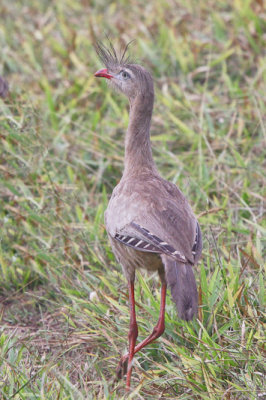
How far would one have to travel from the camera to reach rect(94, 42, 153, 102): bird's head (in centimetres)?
412

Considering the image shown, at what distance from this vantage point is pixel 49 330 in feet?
14.0

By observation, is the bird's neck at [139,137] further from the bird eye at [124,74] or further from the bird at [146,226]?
the bird eye at [124,74]

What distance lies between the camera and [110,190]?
18.7 feet

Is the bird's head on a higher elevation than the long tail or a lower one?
higher

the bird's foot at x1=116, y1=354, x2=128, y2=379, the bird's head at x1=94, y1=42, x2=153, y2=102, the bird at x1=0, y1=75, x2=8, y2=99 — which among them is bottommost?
the bird's foot at x1=116, y1=354, x2=128, y2=379

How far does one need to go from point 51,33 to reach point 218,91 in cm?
226

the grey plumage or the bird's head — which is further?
the bird's head

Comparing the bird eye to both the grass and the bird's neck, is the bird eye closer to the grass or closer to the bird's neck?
the bird's neck

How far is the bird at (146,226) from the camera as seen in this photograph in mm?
3383

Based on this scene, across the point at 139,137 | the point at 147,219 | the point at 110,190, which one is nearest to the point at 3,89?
the point at 110,190

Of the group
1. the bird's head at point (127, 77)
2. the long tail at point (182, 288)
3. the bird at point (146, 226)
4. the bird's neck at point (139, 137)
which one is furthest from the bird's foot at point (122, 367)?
the bird's head at point (127, 77)

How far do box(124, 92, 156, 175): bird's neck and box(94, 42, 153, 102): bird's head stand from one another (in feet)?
0.15

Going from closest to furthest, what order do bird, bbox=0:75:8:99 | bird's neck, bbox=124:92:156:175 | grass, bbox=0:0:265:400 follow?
grass, bbox=0:0:265:400
bird's neck, bbox=124:92:156:175
bird, bbox=0:75:8:99

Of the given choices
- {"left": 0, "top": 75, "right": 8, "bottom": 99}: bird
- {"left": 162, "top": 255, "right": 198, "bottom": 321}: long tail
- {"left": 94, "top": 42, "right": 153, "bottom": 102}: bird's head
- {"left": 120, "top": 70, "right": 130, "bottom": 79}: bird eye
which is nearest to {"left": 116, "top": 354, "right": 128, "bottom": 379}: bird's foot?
{"left": 162, "top": 255, "right": 198, "bottom": 321}: long tail
